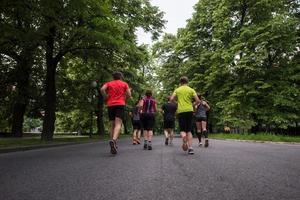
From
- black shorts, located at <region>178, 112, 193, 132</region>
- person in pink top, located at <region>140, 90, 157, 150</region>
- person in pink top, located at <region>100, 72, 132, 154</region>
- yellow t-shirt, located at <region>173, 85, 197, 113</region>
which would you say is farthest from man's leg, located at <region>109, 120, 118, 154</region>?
person in pink top, located at <region>140, 90, 157, 150</region>

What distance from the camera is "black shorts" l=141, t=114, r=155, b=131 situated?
1301 centimetres

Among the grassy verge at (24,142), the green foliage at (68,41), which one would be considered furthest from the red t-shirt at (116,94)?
the grassy verge at (24,142)

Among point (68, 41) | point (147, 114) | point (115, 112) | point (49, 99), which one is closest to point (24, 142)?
point (49, 99)

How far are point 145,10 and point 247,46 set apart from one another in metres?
10.9

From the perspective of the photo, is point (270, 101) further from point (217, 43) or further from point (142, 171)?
point (142, 171)

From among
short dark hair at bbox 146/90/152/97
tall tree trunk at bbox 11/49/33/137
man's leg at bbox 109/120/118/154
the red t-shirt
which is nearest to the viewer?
man's leg at bbox 109/120/118/154

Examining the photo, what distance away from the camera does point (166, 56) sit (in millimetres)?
46031

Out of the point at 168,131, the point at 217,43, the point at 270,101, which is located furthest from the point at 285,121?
the point at 168,131

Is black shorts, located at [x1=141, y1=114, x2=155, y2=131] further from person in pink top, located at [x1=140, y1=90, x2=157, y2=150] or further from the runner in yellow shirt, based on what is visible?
the runner in yellow shirt

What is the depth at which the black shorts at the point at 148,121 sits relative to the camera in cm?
1301

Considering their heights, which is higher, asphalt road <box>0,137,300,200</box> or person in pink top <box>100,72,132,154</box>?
person in pink top <box>100,72,132,154</box>

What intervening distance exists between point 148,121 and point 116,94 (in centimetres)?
292

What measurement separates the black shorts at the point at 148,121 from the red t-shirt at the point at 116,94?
8.80 ft

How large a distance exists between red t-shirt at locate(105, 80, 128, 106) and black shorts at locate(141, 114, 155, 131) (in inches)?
106
